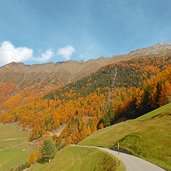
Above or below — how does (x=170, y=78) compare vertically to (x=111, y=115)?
above

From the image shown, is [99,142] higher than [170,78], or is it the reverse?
[170,78]

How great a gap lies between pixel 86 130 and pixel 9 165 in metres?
54.1

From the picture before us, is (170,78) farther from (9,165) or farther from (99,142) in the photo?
(9,165)

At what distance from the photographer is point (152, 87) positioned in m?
Result: 136

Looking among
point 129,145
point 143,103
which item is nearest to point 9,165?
point 143,103

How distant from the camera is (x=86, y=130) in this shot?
16925cm

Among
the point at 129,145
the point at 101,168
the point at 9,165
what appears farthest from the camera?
the point at 9,165

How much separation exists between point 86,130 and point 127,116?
34917mm

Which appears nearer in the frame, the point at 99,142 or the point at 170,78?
the point at 99,142

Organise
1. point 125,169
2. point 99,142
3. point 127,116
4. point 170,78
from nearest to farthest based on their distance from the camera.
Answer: point 125,169 < point 99,142 < point 170,78 < point 127,116

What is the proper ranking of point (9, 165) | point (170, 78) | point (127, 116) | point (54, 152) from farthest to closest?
point (9, 165) < point (127, 116) < point (170, 78) < point (54, 152)

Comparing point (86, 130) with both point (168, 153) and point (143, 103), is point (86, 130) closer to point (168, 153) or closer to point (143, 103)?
point (143, 103)

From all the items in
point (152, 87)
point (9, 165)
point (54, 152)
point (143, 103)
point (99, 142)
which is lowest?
point (9, 165)

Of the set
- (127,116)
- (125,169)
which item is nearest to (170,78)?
(127,116)
